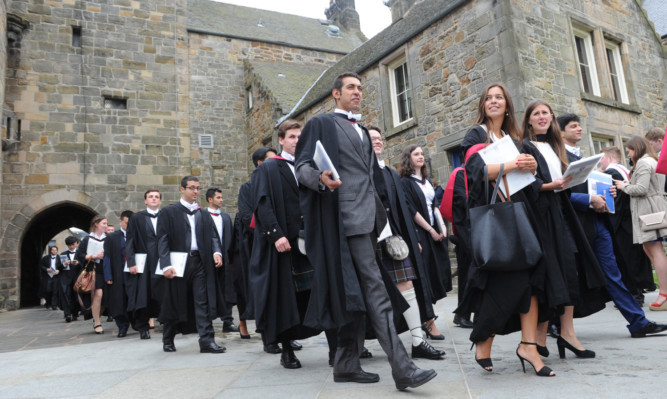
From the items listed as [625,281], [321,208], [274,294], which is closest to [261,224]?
[274,294]

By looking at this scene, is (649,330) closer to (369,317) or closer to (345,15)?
(369,317)

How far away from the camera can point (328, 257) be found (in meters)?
2.99

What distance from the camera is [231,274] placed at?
21.1 feet

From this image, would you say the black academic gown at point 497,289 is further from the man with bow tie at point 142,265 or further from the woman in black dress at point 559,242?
the man with bow tie at point 142,265

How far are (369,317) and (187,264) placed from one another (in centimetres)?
287

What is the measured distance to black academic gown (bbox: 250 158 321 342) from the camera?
361 cm

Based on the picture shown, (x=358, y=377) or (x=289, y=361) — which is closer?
(x=358, y=377)

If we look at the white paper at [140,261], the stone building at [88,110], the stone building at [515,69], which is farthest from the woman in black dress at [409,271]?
the stone building at [88,110]

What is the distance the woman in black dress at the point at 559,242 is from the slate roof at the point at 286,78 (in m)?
14.8

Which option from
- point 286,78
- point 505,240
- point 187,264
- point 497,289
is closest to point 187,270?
point 187,264

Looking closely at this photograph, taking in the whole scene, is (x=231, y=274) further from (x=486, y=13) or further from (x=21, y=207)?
(x=21, y=207)

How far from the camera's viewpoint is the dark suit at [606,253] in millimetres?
3830

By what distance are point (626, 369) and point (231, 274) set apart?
186 inches

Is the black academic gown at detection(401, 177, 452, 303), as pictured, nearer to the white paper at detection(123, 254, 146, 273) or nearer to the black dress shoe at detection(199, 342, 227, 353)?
the black dress shoe at detection(199, 342, 227, 353)
